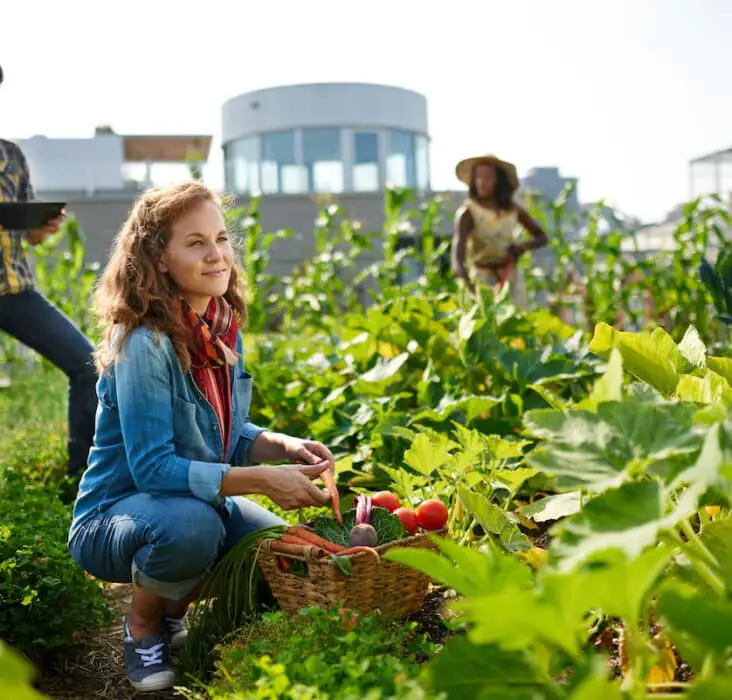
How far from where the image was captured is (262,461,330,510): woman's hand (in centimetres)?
201

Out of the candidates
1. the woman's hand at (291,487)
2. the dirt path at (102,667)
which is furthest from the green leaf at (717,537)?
the woman's hand at (291,487)

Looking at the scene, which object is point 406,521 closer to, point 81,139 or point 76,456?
point 76,456

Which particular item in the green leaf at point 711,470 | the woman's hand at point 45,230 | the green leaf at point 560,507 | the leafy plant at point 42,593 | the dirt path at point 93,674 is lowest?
the dirt path at point 93,674

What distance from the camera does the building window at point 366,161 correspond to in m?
20.1

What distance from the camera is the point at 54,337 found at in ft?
11.2

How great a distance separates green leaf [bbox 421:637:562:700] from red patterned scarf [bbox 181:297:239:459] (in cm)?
123

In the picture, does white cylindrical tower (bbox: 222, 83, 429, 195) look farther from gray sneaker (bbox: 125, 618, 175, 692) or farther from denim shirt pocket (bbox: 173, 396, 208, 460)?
gray sneaker (bbox: 125, 618, 175, 692)

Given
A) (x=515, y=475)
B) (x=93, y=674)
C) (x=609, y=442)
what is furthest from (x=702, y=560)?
(x=93, y=674)

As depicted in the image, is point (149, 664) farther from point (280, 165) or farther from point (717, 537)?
point (280, 165)

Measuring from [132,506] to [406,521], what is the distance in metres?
0.62

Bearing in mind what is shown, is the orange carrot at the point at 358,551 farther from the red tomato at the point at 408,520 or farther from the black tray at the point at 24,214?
the black tray at the point at 24,214

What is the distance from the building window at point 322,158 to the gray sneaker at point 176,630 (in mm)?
17869

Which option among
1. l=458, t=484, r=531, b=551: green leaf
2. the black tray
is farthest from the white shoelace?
the black tray

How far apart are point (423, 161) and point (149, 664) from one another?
20465 millimetres
